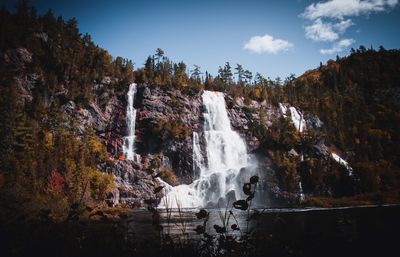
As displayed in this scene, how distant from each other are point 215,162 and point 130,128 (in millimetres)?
23449

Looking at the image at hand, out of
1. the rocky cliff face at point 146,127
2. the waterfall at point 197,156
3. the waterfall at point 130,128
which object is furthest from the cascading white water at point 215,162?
the waterfall at point 130,128

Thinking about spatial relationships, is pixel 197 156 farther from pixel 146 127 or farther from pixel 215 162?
pixel 146 127

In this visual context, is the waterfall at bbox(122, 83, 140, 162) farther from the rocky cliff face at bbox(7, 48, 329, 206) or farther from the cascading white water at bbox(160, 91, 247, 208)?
the cascading white water at bbox(160, 91, 247, 208)

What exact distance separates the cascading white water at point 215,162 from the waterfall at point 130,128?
13.6 m

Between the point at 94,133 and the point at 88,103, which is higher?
the point at 88,103

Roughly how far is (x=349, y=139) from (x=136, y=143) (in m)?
74.7

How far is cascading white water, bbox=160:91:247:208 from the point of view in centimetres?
6900

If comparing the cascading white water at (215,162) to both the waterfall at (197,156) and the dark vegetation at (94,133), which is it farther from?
the dark vegetation at (94,133)

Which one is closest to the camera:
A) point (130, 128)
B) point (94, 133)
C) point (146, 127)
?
point (94, 133)

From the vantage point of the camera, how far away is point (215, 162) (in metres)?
77.9

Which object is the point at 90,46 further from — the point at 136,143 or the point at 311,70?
the point at 311,70

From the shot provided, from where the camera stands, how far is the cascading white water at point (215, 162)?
69000 millimetres

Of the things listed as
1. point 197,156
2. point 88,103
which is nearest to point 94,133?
point 88,103

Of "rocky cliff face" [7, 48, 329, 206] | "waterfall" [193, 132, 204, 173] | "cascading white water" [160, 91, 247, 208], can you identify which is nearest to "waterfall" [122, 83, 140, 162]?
"rocky cliff face" [7, 48, 329, 206]
